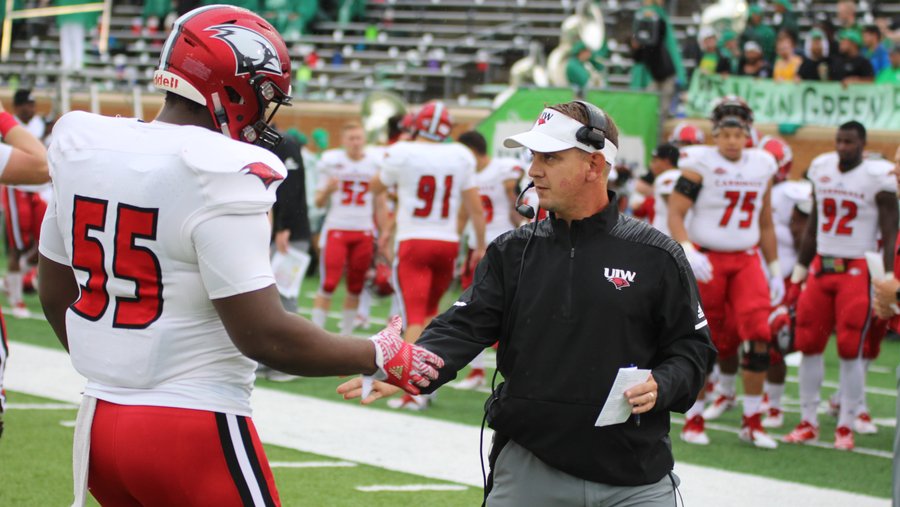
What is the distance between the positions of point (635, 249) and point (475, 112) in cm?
1482

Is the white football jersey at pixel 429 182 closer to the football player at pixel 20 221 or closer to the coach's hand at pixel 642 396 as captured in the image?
the football player at pixel 20 221

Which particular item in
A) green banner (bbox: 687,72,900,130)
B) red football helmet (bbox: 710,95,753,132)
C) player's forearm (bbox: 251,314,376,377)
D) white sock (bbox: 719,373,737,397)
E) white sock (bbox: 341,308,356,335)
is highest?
player's forearm (bbox: 251,314,376,377)

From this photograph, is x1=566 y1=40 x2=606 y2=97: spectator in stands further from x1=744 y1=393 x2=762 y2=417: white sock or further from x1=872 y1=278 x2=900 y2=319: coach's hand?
x1=872 y1=278 x2=900 y2=319: coach's hand

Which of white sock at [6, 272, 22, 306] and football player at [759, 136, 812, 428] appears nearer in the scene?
football player at [759, 136, 812, 428]

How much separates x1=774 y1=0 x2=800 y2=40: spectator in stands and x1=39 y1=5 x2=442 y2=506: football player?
14.6 metres

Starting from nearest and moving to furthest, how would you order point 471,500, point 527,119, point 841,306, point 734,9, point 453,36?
point 471,500
point 841,306
point 527,119
point 734,9
point 453,36

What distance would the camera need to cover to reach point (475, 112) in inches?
719

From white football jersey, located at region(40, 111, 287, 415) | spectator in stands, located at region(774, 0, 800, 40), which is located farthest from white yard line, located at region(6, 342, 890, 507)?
spectator in stands, located at region(774, 0, 800, 40)

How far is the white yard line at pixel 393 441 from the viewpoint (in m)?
6.41

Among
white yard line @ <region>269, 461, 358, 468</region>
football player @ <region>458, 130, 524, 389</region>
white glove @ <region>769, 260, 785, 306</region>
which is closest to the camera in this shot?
white yard line @ <region>269, 461, 358, 468</region>

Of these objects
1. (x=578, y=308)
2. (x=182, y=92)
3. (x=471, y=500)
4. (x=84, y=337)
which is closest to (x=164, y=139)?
(x=182, y=92)

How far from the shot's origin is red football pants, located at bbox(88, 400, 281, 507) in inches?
113

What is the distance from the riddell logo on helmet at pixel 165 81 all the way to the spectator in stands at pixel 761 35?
1469 centimetres

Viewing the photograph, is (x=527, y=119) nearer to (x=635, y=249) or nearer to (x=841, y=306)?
(x=841, y=306)
